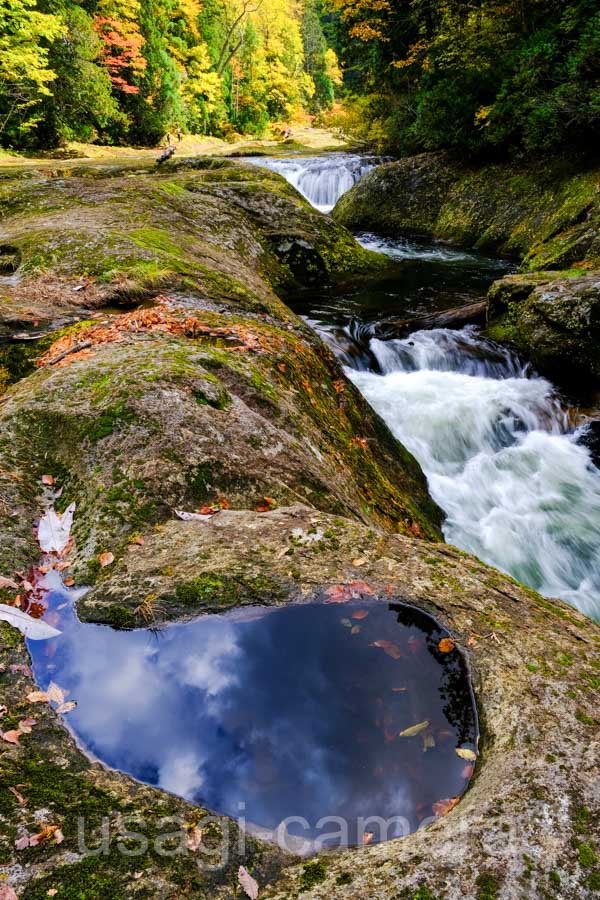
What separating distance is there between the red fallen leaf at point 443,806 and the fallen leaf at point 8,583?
6.08 feet

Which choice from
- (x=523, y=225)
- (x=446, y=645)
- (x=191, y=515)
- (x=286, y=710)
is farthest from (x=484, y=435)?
(x=523, y=225)

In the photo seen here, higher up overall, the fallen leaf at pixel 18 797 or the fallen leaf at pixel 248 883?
the fallen leaf at pixel 18 797

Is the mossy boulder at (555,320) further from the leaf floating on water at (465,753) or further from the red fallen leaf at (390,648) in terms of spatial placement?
the leaf floating on water at (465,753)

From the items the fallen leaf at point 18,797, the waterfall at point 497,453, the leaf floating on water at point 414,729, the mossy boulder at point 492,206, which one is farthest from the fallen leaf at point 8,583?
the mossy boulder at point 492,206

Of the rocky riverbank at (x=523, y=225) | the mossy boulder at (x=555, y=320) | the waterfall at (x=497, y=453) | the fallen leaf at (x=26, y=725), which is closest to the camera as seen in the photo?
the fallen leaf at (x=26, y=725)

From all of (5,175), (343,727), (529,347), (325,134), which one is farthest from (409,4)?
(325,134)

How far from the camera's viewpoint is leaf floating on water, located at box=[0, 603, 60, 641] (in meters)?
2.03

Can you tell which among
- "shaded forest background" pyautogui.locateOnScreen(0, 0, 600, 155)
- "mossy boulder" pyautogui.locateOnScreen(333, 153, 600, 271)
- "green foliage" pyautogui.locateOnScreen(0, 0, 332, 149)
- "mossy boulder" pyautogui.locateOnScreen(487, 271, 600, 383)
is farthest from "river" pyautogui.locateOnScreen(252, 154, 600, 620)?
"green foliage" pyautogui.locateOnScreen(0, 0, 332, 149)

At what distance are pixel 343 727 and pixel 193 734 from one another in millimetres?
512

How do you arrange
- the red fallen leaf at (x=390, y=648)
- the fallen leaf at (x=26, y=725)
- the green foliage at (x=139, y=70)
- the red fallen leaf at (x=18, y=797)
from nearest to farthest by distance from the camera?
the red fallen leaf at (x=18, y=797)
the fallen leaf at (x=26, y=725)
the red fallen leaf at (x=390, y=648)
the green foliage at (x=139, y=70)

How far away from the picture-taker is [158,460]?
2.83 m

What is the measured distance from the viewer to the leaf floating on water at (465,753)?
1.65m

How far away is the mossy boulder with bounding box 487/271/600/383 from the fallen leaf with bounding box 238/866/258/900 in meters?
7.44

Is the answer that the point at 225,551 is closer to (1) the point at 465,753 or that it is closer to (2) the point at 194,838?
(2) the point at 194,838
